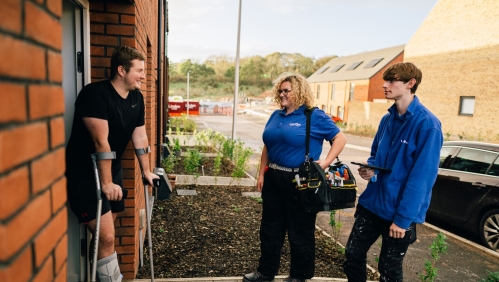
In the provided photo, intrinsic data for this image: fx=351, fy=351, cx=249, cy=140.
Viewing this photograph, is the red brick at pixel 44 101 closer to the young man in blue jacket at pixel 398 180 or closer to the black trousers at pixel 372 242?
the young man in blue jacket at pixel 398 180

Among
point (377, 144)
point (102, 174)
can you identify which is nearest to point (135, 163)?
point (102, 174)

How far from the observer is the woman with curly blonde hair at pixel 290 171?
3404 millimetres

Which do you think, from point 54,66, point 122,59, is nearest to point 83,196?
point 122,59

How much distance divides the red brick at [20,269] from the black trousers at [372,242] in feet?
8.26

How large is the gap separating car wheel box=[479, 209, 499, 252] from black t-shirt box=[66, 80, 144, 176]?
5.52 m

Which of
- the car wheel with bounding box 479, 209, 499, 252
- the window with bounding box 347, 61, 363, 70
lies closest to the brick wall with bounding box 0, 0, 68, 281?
the car wheel with bounding box 479, 209, 499, 252

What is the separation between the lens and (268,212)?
3.56 m

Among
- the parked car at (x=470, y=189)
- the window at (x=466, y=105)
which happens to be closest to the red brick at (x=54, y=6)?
the parked car at (x=470, y=189)

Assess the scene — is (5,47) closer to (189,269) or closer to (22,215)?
(22,215)

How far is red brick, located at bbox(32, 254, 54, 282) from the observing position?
990 mm

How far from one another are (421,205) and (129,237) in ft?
8.35

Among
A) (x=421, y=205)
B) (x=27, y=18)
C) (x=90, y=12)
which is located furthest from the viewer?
(x=90, y=12)

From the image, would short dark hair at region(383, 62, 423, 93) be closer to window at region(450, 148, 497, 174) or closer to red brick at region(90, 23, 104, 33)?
red brick at region(90, 23, 104, 33)

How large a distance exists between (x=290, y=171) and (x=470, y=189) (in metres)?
3.96
